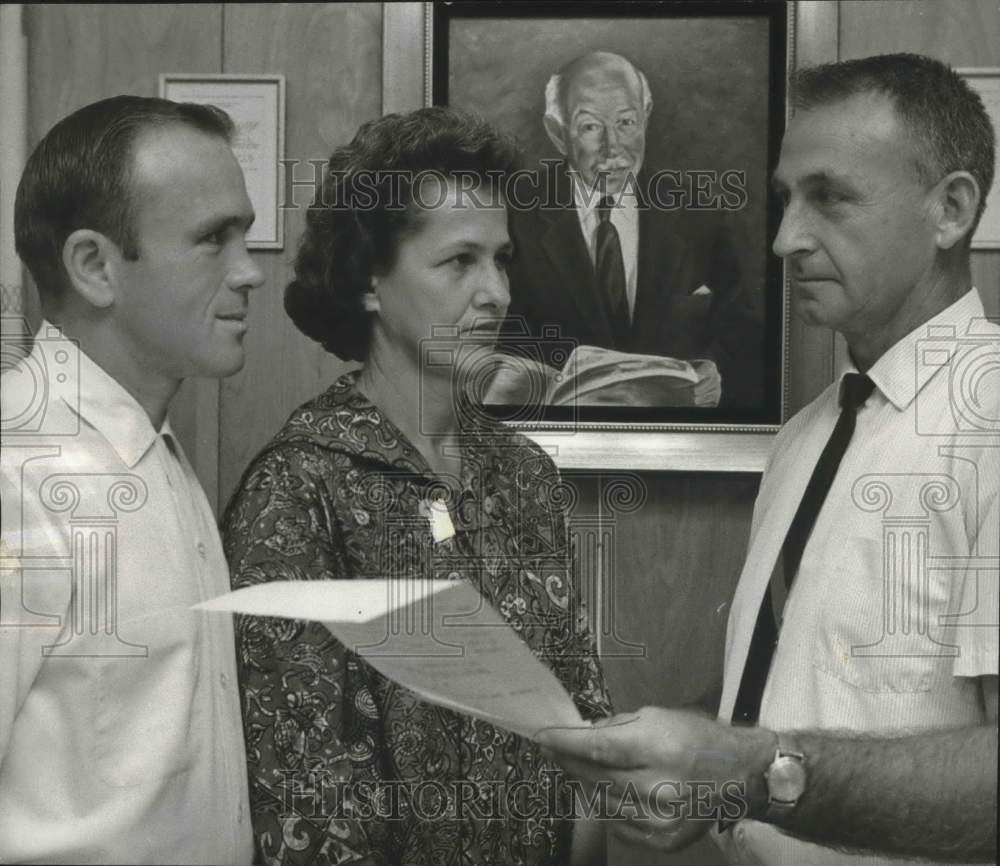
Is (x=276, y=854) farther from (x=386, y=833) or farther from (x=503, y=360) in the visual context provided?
(x=503, y=360)

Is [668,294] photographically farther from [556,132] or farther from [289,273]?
[289,273]

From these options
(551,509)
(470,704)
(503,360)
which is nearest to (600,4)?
(503,360)

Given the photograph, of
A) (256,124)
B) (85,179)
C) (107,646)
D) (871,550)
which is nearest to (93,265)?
(85,179)

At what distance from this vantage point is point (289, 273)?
0.92 metres

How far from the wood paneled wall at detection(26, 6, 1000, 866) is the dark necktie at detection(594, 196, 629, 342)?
13 centimetres

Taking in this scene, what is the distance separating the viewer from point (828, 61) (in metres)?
0.95

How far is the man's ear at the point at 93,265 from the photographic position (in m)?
0.86

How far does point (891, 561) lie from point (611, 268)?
315 mm

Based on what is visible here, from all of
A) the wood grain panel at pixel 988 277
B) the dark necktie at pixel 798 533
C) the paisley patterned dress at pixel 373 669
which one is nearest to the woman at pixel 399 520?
the paisley patterned dress at pixel 373 669

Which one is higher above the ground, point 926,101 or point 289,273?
point 926,101

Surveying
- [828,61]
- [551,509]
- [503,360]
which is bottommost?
[551,509]

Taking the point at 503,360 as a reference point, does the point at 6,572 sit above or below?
below

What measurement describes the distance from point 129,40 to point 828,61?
0.55 m

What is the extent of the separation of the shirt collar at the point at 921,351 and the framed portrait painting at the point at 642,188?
9cm
